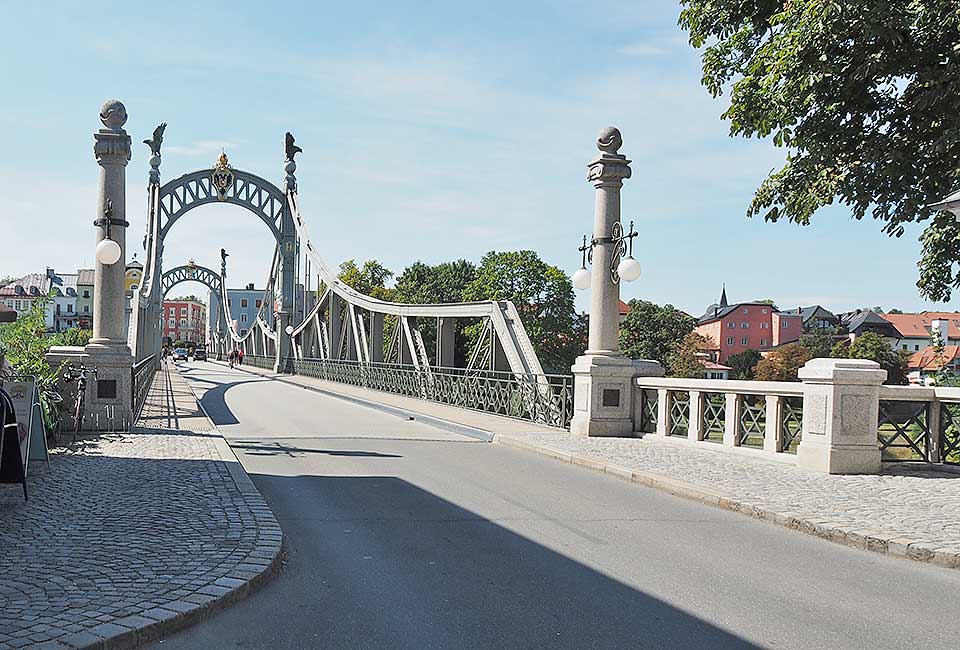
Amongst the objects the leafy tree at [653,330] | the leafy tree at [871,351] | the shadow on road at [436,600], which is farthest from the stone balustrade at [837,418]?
the leafy tree at [871,351]

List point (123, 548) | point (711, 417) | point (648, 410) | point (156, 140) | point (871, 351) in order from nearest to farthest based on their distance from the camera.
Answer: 1. point (123, 548)
2. point (711, 417)
3. point (648, 410)
4. point (156, 140)
5. point (871, 351)

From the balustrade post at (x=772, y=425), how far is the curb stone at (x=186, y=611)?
25.0 ft

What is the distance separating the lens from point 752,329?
143 m

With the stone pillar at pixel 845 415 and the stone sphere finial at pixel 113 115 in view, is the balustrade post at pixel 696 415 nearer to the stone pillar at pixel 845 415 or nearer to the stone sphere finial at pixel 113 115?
the stone pillar at pixel 845 415

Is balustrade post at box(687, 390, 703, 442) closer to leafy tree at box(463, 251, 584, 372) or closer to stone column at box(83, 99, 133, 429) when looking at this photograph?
stone column at box(83, 99, 133, 429)

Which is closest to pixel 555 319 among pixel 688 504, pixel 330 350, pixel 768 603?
pixel 330 350

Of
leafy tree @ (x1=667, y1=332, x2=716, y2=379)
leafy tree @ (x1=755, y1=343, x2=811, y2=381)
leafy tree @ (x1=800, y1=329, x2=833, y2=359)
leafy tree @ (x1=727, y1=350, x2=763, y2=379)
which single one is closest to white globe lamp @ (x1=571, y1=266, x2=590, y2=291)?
leafy tree @ (x1=755, y1=343, x2=811, y2=381)

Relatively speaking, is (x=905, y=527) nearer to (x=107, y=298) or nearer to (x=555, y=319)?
(x=107, y=298)

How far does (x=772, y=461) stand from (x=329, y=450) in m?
6.31

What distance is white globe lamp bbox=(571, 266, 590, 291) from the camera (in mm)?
15641

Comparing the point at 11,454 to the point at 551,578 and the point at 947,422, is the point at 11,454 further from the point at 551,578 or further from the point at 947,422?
the point at 947,422

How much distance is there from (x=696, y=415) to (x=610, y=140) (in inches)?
196

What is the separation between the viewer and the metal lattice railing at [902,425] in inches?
462

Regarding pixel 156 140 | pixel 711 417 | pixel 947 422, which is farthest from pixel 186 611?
pixel 156 140
